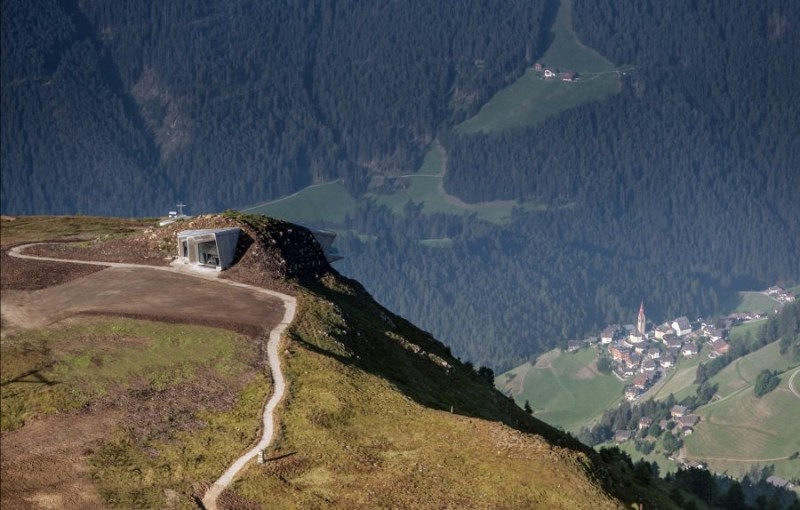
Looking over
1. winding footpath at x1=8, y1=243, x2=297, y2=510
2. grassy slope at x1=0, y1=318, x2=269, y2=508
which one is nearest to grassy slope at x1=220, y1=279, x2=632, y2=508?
winding footpath at x1=8, y1=243, x2=297, y2=510

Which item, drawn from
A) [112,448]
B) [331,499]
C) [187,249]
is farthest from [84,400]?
[187,249]

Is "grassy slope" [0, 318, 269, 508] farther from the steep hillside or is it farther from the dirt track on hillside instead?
the dirt track on hillside

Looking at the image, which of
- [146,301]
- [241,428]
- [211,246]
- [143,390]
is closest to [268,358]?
[143,390]

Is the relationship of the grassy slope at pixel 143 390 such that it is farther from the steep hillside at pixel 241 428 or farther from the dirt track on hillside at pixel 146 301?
the dirt track on hillside at pixel 146 301

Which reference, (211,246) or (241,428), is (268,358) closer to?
(241,428)

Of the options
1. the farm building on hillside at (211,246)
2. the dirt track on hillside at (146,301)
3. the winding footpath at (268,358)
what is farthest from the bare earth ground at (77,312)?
the farm building on hillside at (211,246)

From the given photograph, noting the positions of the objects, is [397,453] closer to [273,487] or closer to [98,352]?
[273,487]
